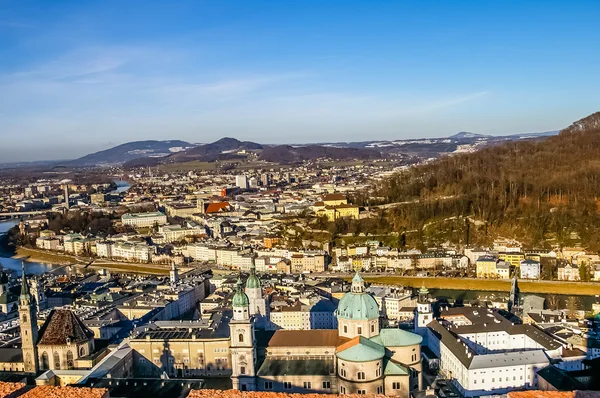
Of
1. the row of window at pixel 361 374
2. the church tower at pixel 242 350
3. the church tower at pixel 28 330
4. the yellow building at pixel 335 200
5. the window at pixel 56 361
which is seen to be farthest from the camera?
the yellow building at pixel 335 200

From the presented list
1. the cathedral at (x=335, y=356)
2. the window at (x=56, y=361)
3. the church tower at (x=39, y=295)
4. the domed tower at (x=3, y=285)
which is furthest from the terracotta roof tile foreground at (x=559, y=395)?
the domed tower at (x=3, y=285)

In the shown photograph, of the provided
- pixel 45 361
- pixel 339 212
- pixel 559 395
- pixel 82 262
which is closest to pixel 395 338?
pixel 559 395

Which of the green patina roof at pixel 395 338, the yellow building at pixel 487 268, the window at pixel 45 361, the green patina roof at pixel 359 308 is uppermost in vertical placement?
the green patina roof at pixel 359 308

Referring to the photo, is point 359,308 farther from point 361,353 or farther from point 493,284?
point 493,284

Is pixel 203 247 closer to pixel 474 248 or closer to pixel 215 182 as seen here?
pixel 474 248

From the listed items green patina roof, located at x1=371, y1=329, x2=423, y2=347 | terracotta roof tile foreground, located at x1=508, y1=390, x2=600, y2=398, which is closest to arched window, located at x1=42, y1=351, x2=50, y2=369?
green patina roof, located at x1=371, y1=329, x2=423, y2=347

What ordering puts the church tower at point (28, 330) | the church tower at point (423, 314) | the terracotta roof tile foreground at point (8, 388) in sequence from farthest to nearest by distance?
the church tower at point (423, 314) → the church tower at point (28, 330) → the terracotta roof tile foreground at point (8, 388)

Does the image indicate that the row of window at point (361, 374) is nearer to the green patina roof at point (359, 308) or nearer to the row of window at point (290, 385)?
the row of window at point (290, 385)
